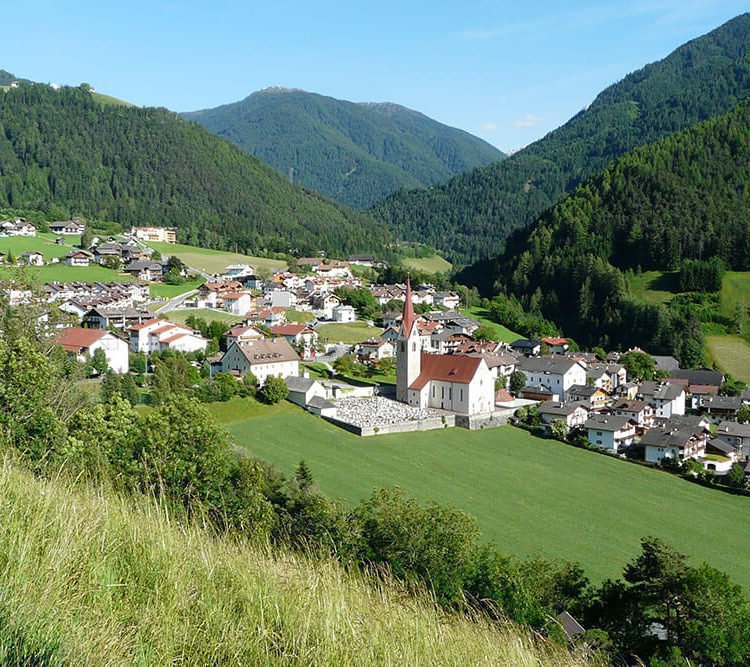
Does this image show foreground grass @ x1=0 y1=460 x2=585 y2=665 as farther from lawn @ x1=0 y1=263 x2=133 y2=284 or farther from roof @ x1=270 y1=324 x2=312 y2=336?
lawn @ x1=0 y1=263 x2=133 y2=284

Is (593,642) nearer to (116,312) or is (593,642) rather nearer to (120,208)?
(116,312)

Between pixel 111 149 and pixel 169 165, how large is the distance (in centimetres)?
1028

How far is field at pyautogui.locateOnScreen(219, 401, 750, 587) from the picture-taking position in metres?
20.7

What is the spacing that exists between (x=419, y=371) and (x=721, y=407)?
18.3 meters

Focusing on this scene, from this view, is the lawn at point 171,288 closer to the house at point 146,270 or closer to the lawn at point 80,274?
the house at point 146,270

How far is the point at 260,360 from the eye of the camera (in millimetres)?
36906

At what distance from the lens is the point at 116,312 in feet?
152

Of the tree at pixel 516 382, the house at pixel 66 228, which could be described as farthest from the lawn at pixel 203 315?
the house at pixel 66 228

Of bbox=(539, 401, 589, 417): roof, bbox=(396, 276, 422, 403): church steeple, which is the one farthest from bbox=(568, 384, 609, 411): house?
bbox=(396, 276, 422, 403): church steeple

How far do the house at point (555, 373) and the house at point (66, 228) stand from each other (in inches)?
2525

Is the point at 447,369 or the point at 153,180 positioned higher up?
the point at 153,180

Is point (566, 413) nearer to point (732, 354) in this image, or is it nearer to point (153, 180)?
point (732, 354)

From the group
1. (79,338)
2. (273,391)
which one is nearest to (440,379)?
(273,391)

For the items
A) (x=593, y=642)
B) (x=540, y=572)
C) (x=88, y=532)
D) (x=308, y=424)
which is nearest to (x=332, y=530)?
(x=540, y=572)
